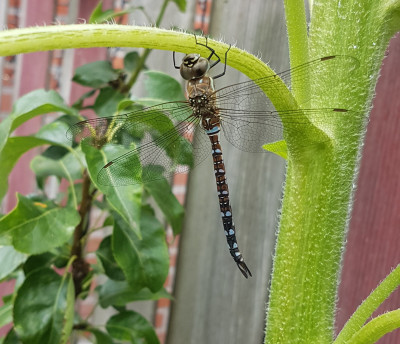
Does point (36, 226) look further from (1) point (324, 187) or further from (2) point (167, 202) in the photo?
(1) point (324, 187)

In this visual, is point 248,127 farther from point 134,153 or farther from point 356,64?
point 356,64

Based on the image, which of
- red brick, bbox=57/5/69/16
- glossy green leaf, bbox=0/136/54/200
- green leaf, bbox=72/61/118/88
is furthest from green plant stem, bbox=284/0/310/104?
red brick, bbox=57/5/69/16

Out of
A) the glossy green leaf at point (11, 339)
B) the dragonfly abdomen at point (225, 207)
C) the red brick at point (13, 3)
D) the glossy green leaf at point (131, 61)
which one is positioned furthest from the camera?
the red brick at point (13, 3)

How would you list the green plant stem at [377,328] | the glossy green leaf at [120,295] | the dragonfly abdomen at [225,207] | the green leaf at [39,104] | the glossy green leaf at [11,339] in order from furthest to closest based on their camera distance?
the glossy green leaf at [120,295] → the glossy green leaf at [11,339] → the green leaf at [39,104] → the dragonfly abdomen at [225,207] → the green plant stem at [377,328]

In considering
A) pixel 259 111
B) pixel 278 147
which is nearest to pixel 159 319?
pixel 259 111

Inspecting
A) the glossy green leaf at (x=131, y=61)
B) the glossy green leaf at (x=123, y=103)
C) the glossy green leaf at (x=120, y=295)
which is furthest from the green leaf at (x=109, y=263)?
the glossy green leaf at (x=131, y=61)

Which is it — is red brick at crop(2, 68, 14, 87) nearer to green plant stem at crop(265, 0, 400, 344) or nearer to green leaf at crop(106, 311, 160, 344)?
green leaf at crop(106, 311, 160, 344)

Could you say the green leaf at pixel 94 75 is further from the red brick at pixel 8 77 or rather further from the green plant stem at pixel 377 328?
the green plant stem at pixel 377 328
